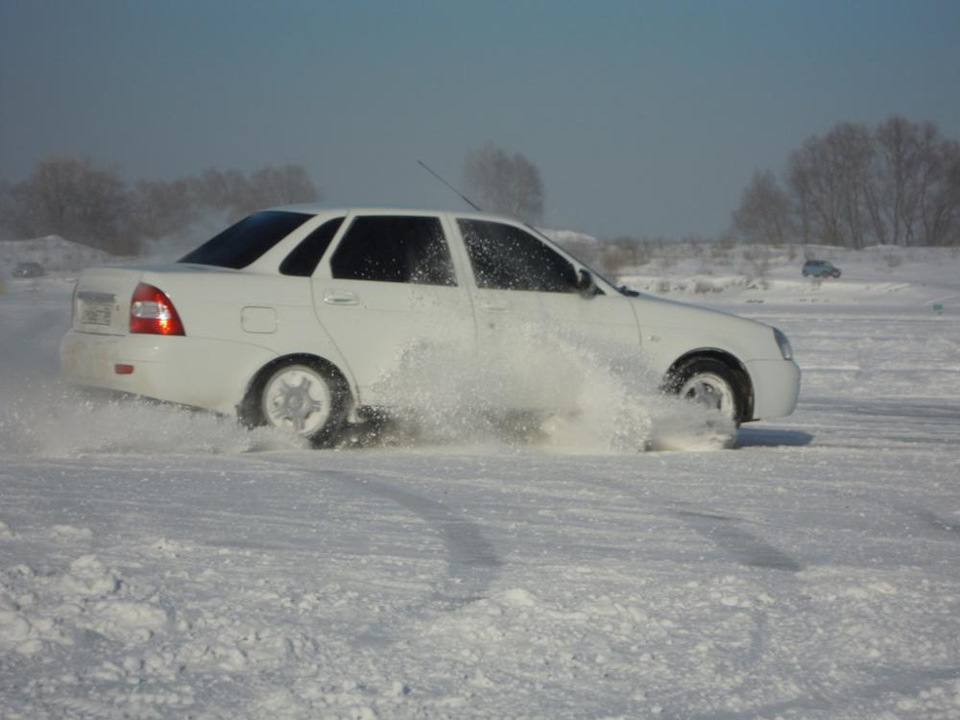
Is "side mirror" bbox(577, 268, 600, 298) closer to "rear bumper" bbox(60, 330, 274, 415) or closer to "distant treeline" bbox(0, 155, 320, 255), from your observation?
"rear bumper" bbox(60, 330, 274, 415)

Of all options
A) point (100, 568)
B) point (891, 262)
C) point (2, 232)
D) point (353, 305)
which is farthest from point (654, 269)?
point (100, 568)

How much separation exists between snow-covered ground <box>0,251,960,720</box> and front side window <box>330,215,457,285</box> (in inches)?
43.7

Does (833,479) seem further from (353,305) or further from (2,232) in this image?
(2,232)

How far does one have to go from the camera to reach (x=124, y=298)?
7836mm

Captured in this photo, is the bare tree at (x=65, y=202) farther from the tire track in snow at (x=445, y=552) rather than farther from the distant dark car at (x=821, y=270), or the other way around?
the distant dark car at (x=821, y=270)

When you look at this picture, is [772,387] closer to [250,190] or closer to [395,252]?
[395,252]

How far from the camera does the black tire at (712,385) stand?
900cm

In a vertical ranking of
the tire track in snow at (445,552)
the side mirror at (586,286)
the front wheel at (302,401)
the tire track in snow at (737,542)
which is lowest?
the tire track in snow at (445,552)

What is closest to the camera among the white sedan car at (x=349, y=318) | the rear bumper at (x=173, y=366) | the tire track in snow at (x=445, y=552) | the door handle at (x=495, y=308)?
the tire track in snow at (x=445, y=552)

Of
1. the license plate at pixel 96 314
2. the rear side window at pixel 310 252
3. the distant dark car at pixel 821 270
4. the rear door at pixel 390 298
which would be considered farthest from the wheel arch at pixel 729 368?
the distant dark car at pixel 821 270

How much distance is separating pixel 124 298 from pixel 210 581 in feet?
12.7

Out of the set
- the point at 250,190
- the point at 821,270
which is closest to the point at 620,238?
the point at 821,270

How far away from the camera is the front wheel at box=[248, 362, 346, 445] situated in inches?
316

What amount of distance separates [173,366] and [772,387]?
13.6 ft
